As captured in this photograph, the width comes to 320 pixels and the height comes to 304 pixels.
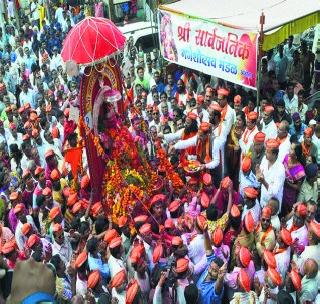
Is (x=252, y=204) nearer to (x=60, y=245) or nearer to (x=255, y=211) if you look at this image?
(x=255, y=211)

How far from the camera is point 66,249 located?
531cm

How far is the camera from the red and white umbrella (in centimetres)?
587

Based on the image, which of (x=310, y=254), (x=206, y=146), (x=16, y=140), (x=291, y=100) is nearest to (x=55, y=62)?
(x=16, y=140)

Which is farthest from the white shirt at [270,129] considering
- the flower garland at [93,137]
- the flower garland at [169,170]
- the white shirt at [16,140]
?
the white shirt at [16,140]

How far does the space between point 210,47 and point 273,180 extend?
3297 mm

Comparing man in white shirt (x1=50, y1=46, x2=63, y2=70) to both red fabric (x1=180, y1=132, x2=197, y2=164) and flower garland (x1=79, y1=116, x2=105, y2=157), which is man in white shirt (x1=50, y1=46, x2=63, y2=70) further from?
flower garland (x1=79, y1=116, x2=105, y2=157)

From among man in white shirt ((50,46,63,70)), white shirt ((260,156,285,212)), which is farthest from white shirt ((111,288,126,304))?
man in white shirt ((50,46,63,70))

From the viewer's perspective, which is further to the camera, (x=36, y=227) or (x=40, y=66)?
(x=40, y=66)

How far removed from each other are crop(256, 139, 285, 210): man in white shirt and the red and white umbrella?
6.47ft

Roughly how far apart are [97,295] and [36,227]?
1.72 meters

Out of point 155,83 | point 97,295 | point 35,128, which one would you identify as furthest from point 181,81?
point 97,295

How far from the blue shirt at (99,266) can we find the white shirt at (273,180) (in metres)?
1.79

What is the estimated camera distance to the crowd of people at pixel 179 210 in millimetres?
4337

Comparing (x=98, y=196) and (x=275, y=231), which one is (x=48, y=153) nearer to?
(x=98, y=196)
